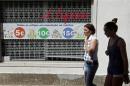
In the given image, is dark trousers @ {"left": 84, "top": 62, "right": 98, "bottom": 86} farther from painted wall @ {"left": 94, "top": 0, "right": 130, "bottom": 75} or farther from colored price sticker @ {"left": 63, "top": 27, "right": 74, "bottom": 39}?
colored price sticker @ {"left": 63, "top": 27, "right": 74, "bottom": 39}

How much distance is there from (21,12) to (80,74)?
2.02 m

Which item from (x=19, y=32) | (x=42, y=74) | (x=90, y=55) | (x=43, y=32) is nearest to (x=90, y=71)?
(x=90, y=55)

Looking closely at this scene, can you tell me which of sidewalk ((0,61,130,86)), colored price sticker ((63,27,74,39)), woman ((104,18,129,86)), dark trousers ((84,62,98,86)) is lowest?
sidewalk ((0,61,130,86))

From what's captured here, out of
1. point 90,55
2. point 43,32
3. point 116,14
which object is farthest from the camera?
point 43,32

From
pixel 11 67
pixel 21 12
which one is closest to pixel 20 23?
pixel 21 12

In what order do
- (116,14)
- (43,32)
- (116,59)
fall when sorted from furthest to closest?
(43,32) < (116,14) < (116,59)

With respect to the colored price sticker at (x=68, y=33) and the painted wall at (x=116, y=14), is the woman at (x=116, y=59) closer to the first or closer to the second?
the painted wall at (x=116, y=14)

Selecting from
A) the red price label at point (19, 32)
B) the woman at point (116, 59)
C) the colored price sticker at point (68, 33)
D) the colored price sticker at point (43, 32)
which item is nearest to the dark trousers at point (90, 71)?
the woman at point (116, 59)

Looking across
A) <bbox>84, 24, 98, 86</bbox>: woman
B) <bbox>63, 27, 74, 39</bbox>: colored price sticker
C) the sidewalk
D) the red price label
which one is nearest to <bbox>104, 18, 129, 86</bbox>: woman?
<bbox>84, 24, 98, 86</bbox>: woman

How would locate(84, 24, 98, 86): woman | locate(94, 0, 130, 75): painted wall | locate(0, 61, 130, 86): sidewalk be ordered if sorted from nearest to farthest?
locate(84, 24, 98, 86): woman → locate(94, 0, 130, 75): painted wall → locate(0, 61, 130, 86): sidewalk

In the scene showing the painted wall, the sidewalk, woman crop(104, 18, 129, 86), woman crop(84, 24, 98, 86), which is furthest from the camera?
the sidewalk

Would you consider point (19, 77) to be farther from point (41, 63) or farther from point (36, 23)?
point (36, 23)

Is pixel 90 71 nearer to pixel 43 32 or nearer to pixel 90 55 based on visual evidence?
pixel 90 55

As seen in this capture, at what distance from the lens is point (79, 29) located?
33.2 feet
